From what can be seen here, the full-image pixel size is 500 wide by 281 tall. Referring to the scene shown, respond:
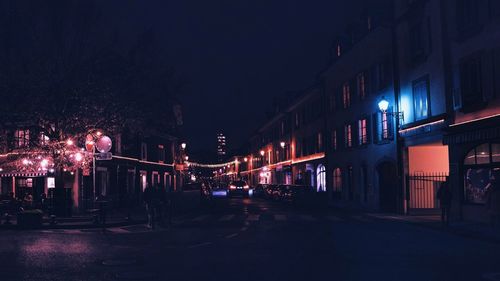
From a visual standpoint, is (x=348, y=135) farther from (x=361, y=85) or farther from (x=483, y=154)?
(x=483, y=154)

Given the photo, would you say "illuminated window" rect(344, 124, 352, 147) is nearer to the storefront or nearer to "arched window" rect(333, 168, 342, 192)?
"arched window" rect(333, 168, 342, 192)

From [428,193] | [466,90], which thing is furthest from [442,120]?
[428,193]

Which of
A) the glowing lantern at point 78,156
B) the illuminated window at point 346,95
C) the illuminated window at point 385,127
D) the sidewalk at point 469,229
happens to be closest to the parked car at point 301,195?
the illuminated window at point 346,95

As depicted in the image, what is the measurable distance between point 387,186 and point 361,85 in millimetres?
7615

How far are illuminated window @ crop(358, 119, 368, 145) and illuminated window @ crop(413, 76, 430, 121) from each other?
8466mm

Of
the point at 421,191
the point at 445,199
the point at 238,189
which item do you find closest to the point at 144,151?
the point at 238,189

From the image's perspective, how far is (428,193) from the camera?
27.4 meters

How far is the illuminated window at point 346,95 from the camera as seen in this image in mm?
38906

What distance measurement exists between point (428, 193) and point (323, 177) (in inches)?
805

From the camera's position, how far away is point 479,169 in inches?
842

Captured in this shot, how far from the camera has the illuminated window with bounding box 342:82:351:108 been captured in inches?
1532

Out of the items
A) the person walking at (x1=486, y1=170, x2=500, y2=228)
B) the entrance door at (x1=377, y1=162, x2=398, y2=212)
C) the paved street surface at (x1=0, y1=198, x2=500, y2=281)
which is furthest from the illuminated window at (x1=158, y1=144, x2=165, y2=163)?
the person walking at (x1=486, y1=170, x2=500, y2=228)

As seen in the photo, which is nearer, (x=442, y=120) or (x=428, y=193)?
(x=442, y=120)

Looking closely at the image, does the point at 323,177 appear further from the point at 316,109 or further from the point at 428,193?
the point at 428,193
